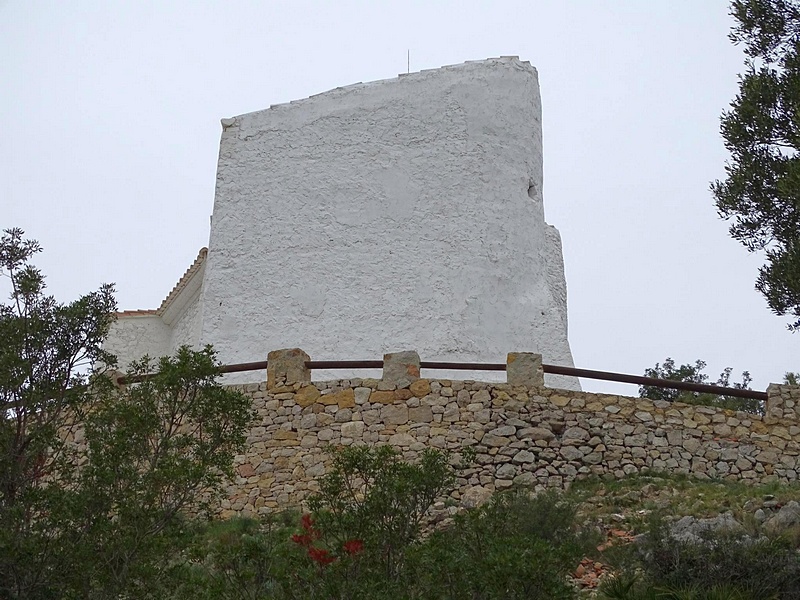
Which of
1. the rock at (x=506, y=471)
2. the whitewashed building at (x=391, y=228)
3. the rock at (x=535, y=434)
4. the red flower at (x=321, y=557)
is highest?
the whitewashed building at (x=391, y=228)

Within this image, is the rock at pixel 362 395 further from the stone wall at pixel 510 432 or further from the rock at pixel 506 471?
the rock at pixel 506 471

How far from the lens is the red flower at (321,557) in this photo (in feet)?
31.3

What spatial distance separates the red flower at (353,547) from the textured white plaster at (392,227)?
8.61 meters

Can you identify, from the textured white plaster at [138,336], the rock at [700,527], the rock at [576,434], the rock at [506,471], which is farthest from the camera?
the textured white plaster at [138,336]

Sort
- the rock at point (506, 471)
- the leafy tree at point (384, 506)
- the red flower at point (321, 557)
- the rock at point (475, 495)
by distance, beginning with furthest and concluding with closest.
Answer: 1. the rock at point (506, 471)
2. the rock at point (475, 495)
3. the leafy tree at point (384, 506)
4. the red flower at point (321, 557)

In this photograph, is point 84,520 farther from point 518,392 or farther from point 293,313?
point 293,313

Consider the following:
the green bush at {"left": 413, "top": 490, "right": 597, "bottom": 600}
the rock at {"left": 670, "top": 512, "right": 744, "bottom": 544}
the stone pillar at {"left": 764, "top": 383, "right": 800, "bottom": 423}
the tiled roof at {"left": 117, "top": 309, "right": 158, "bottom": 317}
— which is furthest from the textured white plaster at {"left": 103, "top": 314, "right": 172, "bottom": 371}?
the green bush at {"left": 413, "top": 490, "right": 597, "bottom": 600}

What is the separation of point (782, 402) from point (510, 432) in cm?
378

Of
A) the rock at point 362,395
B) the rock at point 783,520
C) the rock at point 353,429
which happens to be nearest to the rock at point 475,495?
the rock at point 353,429

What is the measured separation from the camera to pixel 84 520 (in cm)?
1007

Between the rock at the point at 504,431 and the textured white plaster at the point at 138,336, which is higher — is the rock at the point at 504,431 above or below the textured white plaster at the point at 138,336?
below

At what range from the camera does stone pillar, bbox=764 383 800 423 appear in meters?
16.4

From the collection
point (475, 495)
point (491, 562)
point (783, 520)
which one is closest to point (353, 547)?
point (491, 562)

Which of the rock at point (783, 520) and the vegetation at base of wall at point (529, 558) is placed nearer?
the vegetation at base of wall at point (529, 558)
